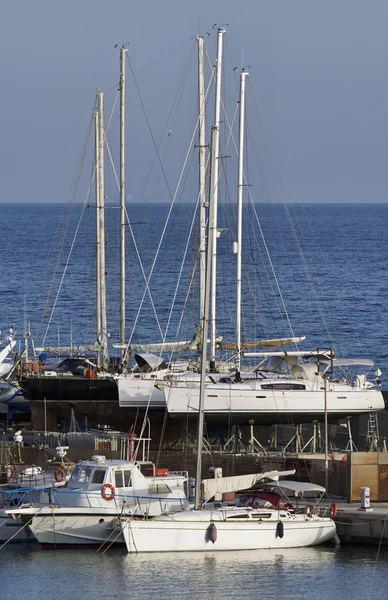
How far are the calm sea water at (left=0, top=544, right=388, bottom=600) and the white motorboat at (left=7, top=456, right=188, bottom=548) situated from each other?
1.53 feet

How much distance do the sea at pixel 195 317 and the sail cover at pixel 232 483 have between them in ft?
6.40

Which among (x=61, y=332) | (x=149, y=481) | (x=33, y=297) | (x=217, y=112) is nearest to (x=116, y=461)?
(x=149, y=481)

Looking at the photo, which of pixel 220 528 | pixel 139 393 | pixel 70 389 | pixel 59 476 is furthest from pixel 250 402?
pixel 220 528

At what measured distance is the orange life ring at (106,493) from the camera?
127ft

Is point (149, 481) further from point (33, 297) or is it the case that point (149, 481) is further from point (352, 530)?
point (33, 297)

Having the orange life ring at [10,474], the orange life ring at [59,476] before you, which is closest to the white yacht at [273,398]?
the orange life ring at [10,474]

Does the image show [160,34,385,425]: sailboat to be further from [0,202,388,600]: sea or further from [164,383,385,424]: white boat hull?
→ [0,202,388,600]: sea

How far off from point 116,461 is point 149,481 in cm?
108

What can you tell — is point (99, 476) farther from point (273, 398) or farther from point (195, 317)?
point (195, 317)

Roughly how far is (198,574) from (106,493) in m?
3.46

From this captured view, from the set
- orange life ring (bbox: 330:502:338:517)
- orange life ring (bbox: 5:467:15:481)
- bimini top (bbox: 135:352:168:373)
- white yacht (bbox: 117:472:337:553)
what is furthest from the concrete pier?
bimini top (bbox: 135:352:168:373)

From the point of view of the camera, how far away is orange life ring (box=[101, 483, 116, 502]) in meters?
Result: 38.7

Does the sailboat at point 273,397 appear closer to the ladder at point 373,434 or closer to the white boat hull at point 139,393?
the ladder at point 373,434

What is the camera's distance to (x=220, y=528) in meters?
38.0
